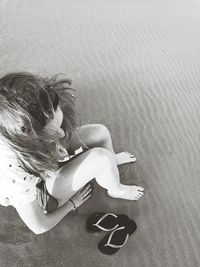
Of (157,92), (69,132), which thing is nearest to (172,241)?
(69,132)

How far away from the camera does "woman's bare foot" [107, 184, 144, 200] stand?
2717 mm

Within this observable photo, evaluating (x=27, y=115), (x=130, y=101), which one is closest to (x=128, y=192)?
(x=130, y=101)

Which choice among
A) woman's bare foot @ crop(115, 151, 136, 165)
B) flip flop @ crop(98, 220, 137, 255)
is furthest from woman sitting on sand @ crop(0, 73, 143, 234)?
woman's bare foot @ crop(115, 151, 136, 165)

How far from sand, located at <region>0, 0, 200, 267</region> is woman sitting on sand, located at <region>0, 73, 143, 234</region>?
0.47 m

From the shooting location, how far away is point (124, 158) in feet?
Answer: 9.85

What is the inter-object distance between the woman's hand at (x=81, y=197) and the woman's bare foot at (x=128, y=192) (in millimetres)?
189

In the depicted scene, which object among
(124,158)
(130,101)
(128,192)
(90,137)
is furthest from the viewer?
(130,101)

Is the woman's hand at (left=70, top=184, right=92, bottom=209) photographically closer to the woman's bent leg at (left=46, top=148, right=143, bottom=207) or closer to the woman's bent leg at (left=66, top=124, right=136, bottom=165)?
the woman's bent leg at (left=46, top=148, right=143, bottom=207)

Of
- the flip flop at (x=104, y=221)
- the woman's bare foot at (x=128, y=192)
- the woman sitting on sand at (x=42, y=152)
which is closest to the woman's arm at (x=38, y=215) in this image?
the woman sitting on sand at (x=42, y=152)

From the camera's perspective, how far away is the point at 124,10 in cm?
471

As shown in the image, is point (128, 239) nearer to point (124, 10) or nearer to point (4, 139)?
point (4, 139)

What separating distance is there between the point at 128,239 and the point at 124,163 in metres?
0.72

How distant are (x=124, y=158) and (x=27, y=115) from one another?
1.58 meters

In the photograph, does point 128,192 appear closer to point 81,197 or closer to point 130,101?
point 81,197
